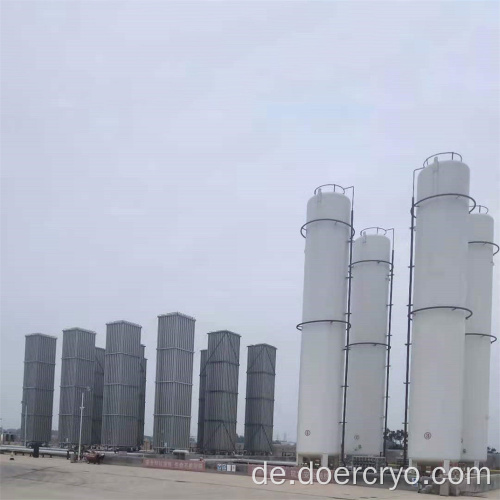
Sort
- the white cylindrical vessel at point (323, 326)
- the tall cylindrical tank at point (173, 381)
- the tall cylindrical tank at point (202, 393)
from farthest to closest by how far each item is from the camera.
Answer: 1. the tall cylindrical tank at point (202, 393)
2. the tall cylindrical tank at point (173, 381)
3. the white cylindrical vessel at point (323, 326)

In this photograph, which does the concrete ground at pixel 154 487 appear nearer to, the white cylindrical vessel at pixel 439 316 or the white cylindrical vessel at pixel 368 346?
the white cylindrical vessel at pixel 439 316

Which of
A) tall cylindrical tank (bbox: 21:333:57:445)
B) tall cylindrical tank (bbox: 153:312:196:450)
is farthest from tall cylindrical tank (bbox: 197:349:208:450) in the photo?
tall cylindrical tank (bbox: 21:333:57:445)

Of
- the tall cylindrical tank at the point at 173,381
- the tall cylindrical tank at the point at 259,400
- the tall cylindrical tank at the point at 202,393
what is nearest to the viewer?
the tall cylindrical tank at the point at 173,381

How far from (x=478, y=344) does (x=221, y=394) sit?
27.7m

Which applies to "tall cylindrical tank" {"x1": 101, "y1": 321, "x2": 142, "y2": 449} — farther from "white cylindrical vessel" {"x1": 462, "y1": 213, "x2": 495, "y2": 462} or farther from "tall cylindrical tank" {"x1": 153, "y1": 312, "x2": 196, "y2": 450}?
"white cylindrical vessel" {"x1": 462, "y1": 213, "x2": 495, "y2": 462}

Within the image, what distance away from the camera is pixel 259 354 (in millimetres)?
61594

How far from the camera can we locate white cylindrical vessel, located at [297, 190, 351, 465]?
111 feet

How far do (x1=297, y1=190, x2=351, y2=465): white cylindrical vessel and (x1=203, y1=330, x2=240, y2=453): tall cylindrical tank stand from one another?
884 inches

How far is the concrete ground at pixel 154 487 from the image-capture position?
2627 cm

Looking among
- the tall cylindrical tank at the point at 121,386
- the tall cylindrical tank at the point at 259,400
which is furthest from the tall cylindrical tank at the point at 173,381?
the tall cylindrical tank at the point at 259,400

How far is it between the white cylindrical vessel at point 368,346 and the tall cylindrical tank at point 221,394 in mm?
19927

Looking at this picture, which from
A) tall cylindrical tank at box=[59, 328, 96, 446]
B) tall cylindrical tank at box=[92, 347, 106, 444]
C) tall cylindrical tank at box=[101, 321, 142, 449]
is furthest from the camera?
tall cylindrical tank at box=[92, 347, 106, 444]

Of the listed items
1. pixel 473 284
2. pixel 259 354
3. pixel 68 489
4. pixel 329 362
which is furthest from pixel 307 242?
pixel 259 354

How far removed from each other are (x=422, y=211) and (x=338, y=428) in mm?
12015
